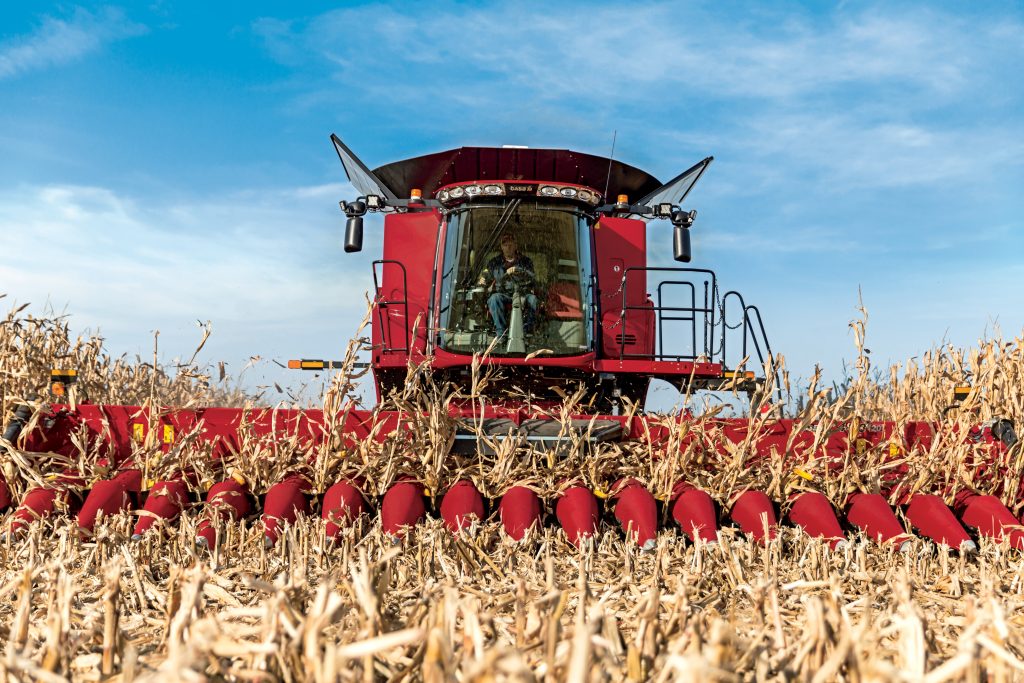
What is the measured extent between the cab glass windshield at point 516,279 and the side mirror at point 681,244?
0.67 m

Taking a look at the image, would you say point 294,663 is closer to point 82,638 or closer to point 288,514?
point 82,638

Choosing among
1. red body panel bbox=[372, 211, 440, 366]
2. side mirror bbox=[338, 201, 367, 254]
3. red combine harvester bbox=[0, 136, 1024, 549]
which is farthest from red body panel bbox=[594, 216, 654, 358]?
side mirror bbox=[338, 201, 367, 254]

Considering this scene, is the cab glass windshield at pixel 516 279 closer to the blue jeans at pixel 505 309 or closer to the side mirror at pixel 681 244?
the blue jeans at pixel 505 309

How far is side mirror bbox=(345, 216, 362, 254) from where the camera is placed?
6.50m

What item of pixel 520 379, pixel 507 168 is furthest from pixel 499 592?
A: pixel 507 168

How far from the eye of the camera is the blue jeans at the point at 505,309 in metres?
6.50

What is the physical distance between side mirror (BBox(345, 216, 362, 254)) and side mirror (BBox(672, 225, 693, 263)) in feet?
7.76

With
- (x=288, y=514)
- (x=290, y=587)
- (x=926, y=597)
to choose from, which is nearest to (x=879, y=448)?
(x=926, y=597)

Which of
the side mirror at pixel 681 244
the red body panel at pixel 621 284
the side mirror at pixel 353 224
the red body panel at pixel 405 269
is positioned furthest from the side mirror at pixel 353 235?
the side mirror at pixel 681 244

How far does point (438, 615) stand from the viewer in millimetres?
2061

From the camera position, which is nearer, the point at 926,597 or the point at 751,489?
the point at 926,597

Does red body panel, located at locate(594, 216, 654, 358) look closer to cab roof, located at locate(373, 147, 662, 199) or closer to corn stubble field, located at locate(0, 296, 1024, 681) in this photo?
cab roof, located at locate(373, 147, 662, 199)

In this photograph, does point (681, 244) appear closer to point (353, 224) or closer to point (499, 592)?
point (353, 224)

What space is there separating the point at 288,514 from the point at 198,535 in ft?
1.46
